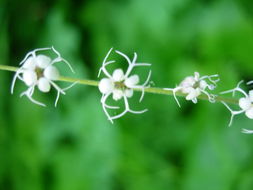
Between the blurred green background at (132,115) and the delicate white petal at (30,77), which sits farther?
the blurred green background at (132,115)

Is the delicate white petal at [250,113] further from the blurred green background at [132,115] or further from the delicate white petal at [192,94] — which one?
the blurred green background at [132,115]

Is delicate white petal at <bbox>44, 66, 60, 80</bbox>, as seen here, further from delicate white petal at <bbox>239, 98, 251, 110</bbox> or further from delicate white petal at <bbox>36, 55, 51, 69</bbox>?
delicate white petal at <bbox>239, 98, 251, 110</bbox>

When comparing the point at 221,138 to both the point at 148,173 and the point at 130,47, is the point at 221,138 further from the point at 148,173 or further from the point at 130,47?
the point at 130,47

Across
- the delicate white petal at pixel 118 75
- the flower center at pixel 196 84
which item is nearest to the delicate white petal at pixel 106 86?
the delicate white petal at pixel 118 75

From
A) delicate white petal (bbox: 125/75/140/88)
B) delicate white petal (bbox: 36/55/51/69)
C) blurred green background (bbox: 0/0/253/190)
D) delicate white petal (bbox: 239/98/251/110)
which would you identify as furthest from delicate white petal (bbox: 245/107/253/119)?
blurred green background (bbox: 0/0/253/190)

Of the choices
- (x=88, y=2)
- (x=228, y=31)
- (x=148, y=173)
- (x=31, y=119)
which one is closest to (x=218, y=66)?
(x=228, y=31)

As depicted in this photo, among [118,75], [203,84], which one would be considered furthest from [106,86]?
[203,84]

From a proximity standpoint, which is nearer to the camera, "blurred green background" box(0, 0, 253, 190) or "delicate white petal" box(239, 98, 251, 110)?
"delicate white petal" box(239, 98, 251, 110)
